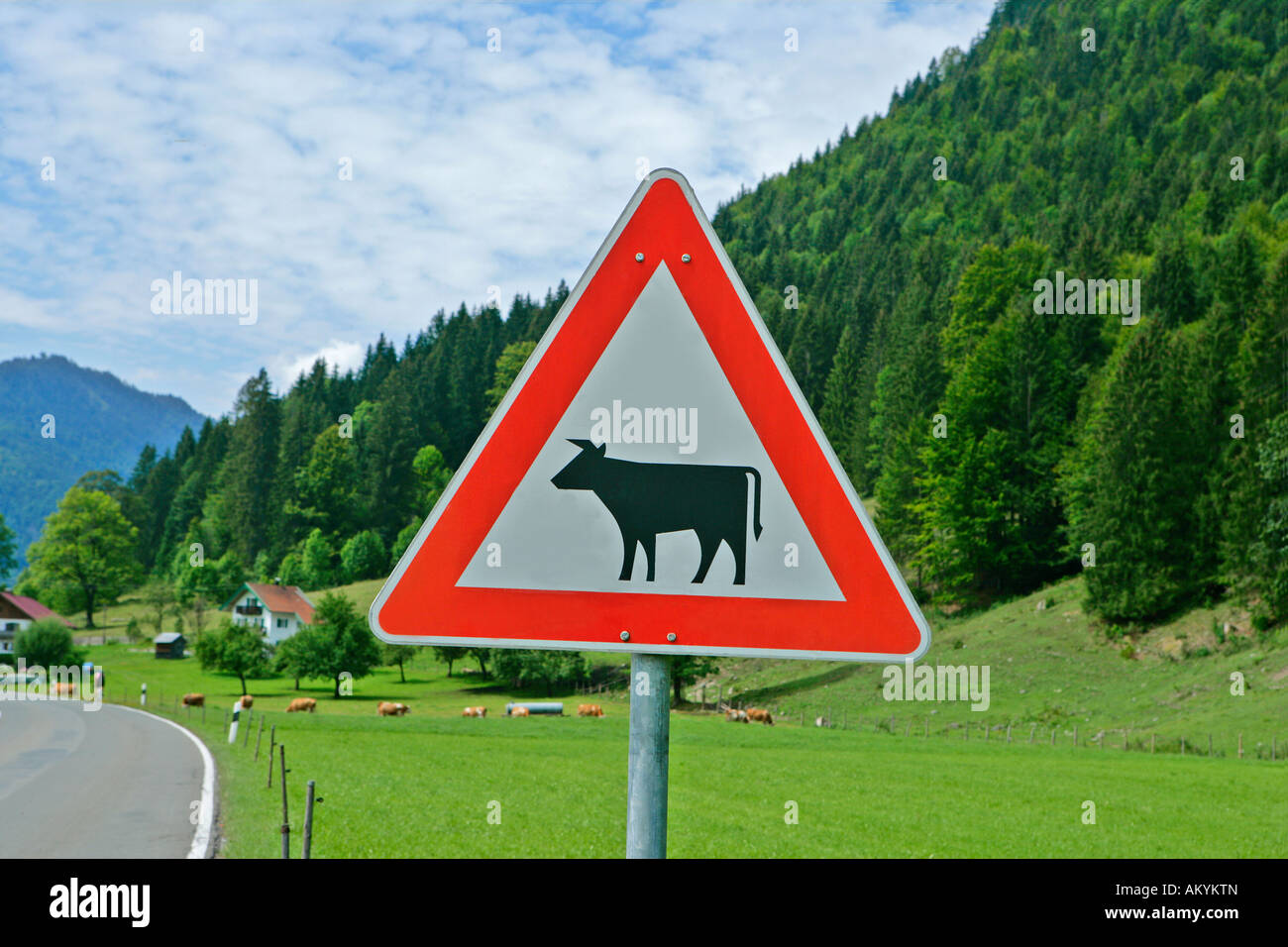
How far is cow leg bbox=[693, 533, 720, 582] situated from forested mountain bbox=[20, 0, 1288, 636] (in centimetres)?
5527

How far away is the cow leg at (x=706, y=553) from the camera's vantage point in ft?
7.24

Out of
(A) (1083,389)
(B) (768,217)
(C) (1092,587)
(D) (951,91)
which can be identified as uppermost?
(D) (951,91)

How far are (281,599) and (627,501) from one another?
107m

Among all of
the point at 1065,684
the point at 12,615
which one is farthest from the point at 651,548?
the point at 12,615

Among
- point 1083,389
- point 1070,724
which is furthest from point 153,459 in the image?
point 1070,724

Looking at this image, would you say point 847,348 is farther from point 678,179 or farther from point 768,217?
point 678,179

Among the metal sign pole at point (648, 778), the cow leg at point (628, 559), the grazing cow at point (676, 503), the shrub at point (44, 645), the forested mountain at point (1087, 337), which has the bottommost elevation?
the shrub at point (44, 645)

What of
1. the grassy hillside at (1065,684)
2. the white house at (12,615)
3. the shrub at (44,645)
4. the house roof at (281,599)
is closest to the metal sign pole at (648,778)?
the grassy hillside at (1065,684)

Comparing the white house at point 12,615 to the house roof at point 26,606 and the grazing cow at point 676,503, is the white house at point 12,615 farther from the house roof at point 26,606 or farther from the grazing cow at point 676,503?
the grazing cow at point 676,503

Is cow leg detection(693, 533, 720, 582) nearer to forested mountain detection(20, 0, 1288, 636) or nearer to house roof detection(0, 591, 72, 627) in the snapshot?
forested mountain detection(20, 0, 1288, 636)

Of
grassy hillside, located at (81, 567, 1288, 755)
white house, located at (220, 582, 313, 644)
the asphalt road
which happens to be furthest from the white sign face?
white house, located at (220, 582, 313, 644)

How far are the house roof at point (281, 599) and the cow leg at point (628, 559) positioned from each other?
102155mm
